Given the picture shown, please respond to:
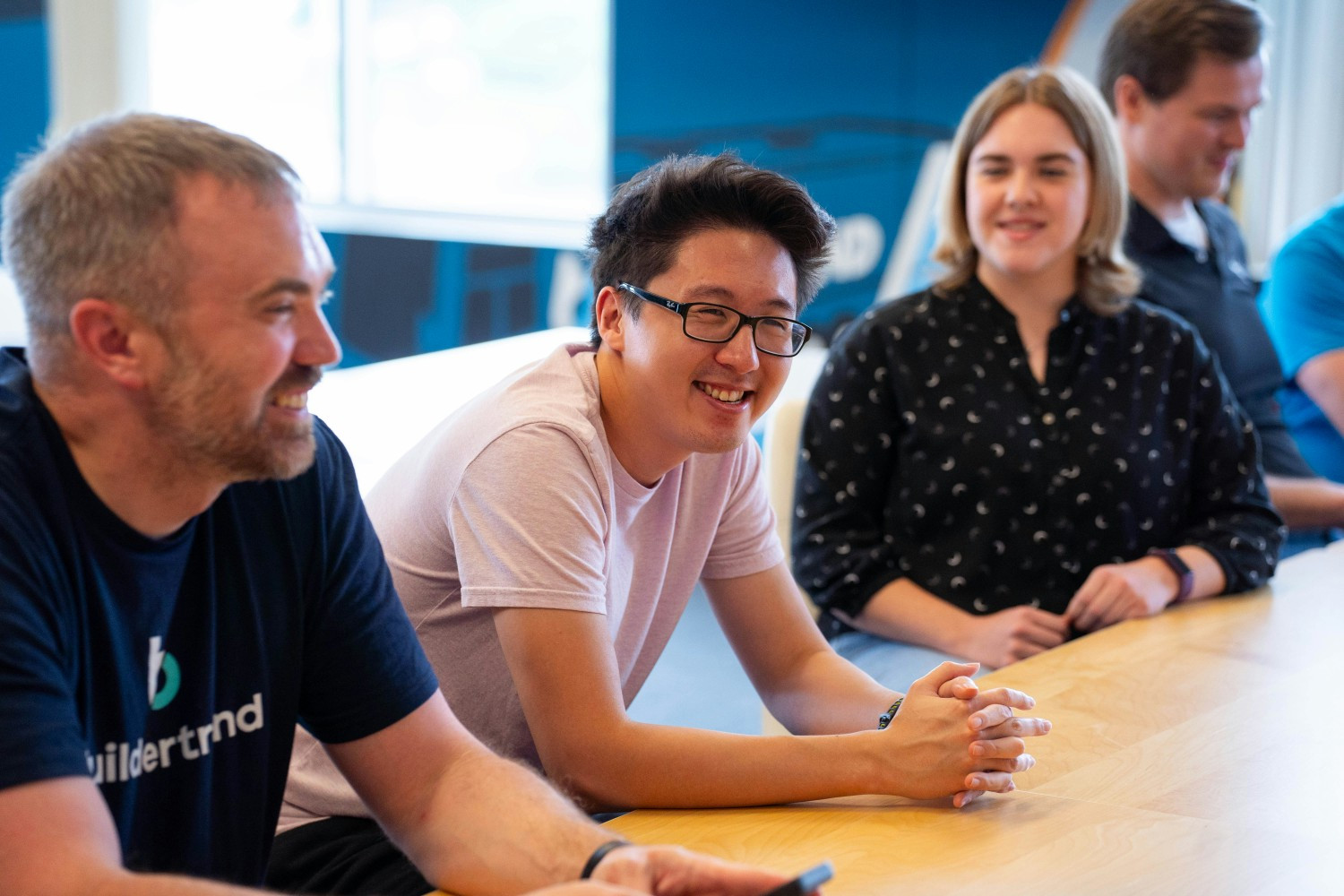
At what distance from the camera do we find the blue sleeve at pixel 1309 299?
3047 millimetres

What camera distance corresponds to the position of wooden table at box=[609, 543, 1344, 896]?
1117 millimetres

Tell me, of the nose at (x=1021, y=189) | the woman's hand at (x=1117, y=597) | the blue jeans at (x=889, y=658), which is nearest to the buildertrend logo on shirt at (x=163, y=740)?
the blue jeans at (x=889, y=658)

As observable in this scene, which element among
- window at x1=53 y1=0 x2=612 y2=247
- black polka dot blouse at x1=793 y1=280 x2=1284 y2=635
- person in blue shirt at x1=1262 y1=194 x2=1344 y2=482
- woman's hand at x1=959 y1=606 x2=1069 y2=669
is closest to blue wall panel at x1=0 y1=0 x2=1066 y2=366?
window at x1=53 y1=0 x2=612 y2=247

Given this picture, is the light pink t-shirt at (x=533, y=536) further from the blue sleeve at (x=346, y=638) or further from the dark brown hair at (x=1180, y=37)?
the dark brown hair at (x=1180, y=37)

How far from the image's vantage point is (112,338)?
1.01m

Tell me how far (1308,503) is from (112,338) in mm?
2593

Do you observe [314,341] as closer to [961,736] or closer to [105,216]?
[105,216]

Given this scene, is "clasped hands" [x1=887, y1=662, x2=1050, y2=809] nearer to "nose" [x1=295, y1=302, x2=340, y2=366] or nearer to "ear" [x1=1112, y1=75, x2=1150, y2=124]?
"nose" [x1=295, y1=302, x2=340, y2=366]

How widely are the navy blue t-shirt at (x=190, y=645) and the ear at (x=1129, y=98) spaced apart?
2.31 m

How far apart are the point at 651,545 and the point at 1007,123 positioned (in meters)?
1.17

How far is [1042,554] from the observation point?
2.27 m

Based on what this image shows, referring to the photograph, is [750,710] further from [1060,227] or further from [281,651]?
[281,651]

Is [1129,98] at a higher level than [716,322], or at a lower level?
higher

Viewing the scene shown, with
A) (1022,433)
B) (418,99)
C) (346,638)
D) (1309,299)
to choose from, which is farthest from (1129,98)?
(418,99)
